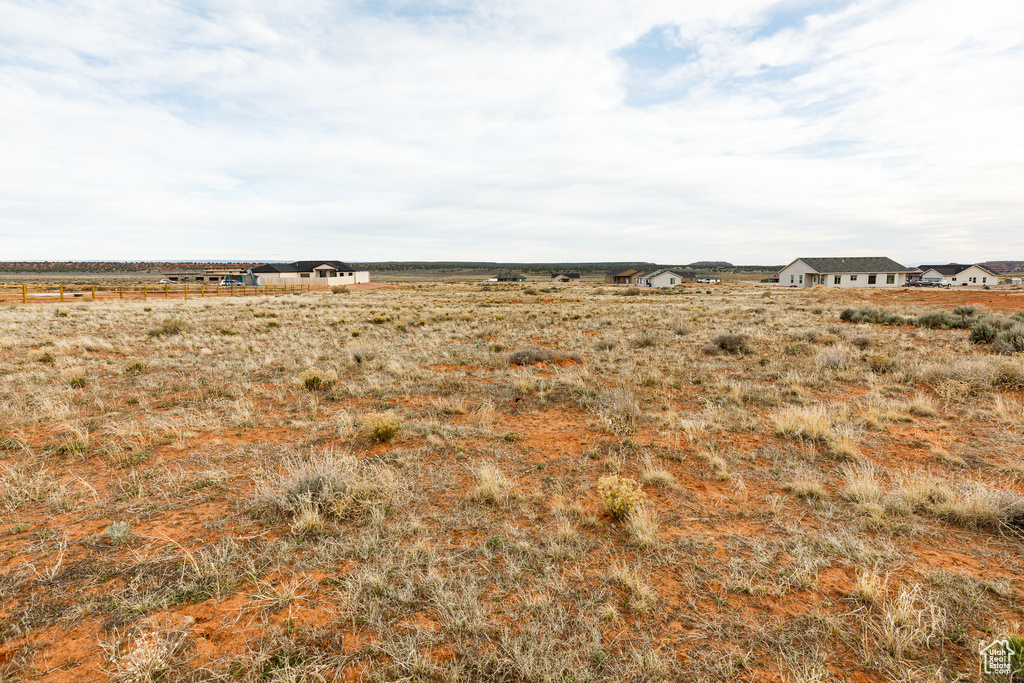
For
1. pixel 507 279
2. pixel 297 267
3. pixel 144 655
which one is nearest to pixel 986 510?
pixel 144 655

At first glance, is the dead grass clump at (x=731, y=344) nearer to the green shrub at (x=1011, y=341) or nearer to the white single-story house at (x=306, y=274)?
the green shrub at (x=1011, y=341)

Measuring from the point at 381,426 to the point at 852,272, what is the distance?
75692mm

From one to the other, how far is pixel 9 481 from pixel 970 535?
36.2ft

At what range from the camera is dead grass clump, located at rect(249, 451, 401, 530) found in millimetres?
4742

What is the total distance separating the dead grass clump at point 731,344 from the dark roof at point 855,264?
62.6 m

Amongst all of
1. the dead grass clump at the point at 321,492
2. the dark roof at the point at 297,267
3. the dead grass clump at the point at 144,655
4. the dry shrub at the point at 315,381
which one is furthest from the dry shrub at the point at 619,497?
the dark roof at the point at 297,267

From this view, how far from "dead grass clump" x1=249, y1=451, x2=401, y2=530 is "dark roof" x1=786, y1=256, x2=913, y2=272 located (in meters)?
75.3

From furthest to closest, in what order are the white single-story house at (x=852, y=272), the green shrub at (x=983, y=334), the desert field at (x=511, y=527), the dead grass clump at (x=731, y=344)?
the white single-story house at (x=852, y=272)
the dead grass clump at (x=731, y=344)
the green shrub at (x=983, y=334)
the desert field at (x=511, y=527)

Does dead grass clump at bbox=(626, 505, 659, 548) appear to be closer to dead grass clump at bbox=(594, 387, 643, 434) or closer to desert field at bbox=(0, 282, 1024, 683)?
desert field at bbox=(0, 282, 1024, 683)

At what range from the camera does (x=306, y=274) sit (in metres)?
72.8

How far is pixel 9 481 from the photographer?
5230mm

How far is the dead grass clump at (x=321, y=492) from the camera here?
4742 mm

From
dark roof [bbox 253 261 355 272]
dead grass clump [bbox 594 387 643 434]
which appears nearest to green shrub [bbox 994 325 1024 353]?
dead grass clump [bbox 594 387 643 434]

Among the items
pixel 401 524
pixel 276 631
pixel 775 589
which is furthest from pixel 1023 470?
pixel 276 631
